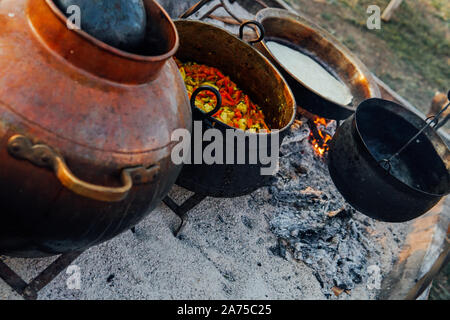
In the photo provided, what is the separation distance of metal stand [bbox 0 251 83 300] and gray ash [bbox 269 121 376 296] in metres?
2.20

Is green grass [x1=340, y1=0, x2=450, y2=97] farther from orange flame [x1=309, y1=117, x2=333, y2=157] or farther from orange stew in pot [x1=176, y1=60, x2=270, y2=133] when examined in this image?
orange stew in pot [x1=176, y1=60, x2=270, y2=133]

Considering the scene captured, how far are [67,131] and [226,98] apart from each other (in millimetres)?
2421

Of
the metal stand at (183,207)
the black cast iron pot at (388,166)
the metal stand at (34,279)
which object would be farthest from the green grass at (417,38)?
the metal stand at (34,279)

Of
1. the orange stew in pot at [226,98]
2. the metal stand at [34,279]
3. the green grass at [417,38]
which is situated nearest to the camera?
the metal stand at [34,279]

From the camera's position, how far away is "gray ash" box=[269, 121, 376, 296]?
3947mm

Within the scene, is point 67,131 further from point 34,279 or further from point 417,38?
point 417,38

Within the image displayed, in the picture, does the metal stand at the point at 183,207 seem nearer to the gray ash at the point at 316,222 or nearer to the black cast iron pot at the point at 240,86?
the black cast iron pot at the point at 240,86

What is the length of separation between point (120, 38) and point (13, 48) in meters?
0.51

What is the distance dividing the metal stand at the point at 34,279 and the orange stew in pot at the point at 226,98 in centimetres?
183

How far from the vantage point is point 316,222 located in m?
4.21

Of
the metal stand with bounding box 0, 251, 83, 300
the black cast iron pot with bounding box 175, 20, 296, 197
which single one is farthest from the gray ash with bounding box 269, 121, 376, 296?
the metal stand with bounding box 0, 251, 83, 300

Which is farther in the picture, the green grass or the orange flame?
the green grass

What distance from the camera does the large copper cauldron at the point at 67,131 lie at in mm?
1657
